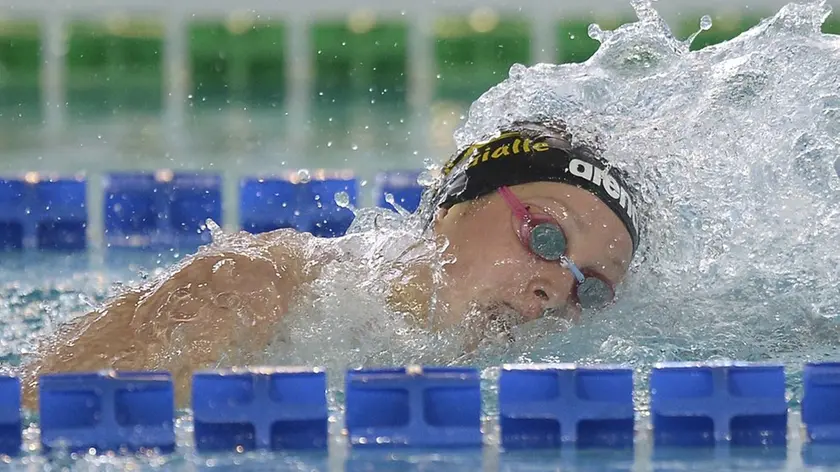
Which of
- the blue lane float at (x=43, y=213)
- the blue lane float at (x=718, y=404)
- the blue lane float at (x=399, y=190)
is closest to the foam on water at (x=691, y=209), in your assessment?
the blue lane float at (x=718, y=404)

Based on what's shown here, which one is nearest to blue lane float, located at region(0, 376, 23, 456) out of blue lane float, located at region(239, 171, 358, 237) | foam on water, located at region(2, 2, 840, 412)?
foam on water, located at region(2, 2, 840, 412)

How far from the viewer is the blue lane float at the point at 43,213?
3986mm

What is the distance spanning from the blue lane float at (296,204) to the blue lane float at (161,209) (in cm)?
14

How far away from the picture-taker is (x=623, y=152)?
8.61ft

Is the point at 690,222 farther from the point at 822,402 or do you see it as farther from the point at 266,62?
the point at 266,62

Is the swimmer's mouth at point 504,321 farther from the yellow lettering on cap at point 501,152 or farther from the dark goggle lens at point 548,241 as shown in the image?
the yellow lettering on cap at point 501,152

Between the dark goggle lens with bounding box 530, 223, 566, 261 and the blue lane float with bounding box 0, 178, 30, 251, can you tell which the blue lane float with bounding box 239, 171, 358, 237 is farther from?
the dark goggle lens with bounding box 530, 223, 566, 261

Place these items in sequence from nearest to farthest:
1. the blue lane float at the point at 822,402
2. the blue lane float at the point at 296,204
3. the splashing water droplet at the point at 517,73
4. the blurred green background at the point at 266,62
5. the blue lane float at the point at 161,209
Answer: the blue lane float at the point at 822,402
the splashing water droplet at the point at 517,73
the blue lane float at the point at 296,204
the blue lane float at the point at 161,209
the blurred green background at the point at 266,62

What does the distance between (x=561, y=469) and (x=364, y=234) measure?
2.74 feet

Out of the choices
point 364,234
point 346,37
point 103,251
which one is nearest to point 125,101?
point 346,37

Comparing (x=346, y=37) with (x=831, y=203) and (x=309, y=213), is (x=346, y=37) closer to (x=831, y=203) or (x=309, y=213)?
(x=309, y=213)

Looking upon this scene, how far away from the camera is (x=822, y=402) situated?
6.87 feet

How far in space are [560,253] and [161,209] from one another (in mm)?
1938

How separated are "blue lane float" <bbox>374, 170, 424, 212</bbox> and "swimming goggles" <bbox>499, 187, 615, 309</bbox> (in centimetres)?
153
